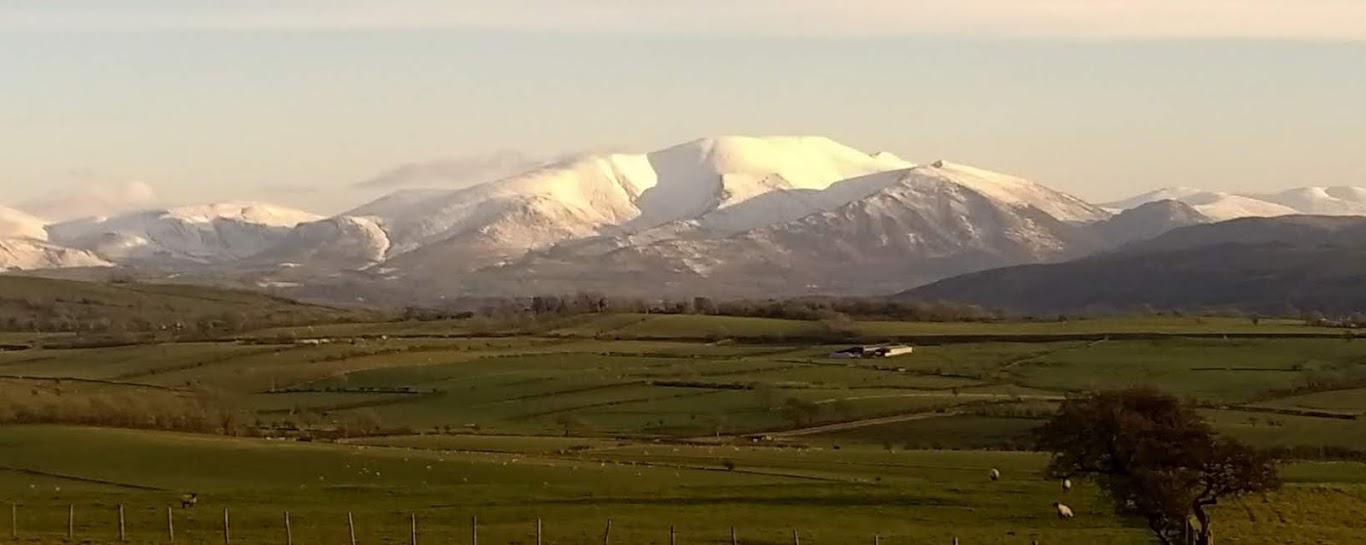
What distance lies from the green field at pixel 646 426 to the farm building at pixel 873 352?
93.3 inches

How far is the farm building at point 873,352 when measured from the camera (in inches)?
5546

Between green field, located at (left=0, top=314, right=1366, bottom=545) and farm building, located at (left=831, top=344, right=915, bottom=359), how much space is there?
237 cm

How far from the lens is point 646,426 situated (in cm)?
10438

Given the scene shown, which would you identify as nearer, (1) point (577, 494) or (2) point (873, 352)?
(1) point (577, 494)

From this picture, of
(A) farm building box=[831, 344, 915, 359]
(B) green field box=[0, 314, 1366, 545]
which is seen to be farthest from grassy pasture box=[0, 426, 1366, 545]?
(A) farm building box=[831, 344, 915, 359]

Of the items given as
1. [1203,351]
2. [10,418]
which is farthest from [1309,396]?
[10,418]

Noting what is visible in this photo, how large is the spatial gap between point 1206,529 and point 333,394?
81976mm

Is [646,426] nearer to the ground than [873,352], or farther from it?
nearer to the ground

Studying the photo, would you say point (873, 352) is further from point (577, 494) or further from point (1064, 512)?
point (1064, 512)

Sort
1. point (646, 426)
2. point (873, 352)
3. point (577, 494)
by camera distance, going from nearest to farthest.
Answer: point (577, 494), point (646, 426), point (873, 352)

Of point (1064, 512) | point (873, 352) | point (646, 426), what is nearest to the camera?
point (1064, 512)

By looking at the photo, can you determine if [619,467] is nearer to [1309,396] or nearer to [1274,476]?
[1274,476]

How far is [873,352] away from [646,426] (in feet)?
135

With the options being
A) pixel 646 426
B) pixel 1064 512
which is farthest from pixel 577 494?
pixel 646 426
